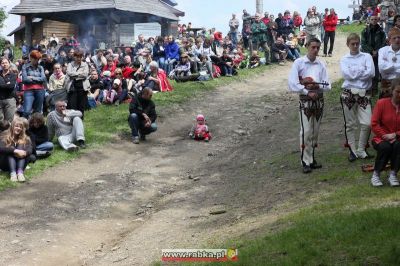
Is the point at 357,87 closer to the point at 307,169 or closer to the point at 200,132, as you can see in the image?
the point at 307,169

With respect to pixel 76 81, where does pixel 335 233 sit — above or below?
below

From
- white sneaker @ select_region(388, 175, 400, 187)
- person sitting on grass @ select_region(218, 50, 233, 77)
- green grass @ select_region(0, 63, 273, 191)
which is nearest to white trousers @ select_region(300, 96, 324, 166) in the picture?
white sneaker @ select_region(388, 175, 400, 187)

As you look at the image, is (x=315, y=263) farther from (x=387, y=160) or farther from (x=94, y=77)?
(x=94, y=77)

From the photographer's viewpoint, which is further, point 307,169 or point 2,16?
point 2,16

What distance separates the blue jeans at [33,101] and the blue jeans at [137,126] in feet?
8.27

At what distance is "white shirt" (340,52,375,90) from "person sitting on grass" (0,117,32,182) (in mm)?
6254

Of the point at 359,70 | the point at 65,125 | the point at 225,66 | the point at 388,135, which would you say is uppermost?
the point at 359,70

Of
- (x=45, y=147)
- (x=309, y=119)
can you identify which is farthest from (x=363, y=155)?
(x=45, y=147)

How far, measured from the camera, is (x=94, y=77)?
718 inches

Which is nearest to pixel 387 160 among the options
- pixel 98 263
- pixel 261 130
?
pixel 98 263

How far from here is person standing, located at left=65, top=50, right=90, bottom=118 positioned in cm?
1600

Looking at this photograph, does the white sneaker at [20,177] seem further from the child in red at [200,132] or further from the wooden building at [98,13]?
the wooden building at [98,13]

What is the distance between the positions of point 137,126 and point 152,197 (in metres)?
4.10

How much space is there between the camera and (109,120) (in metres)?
16.6
